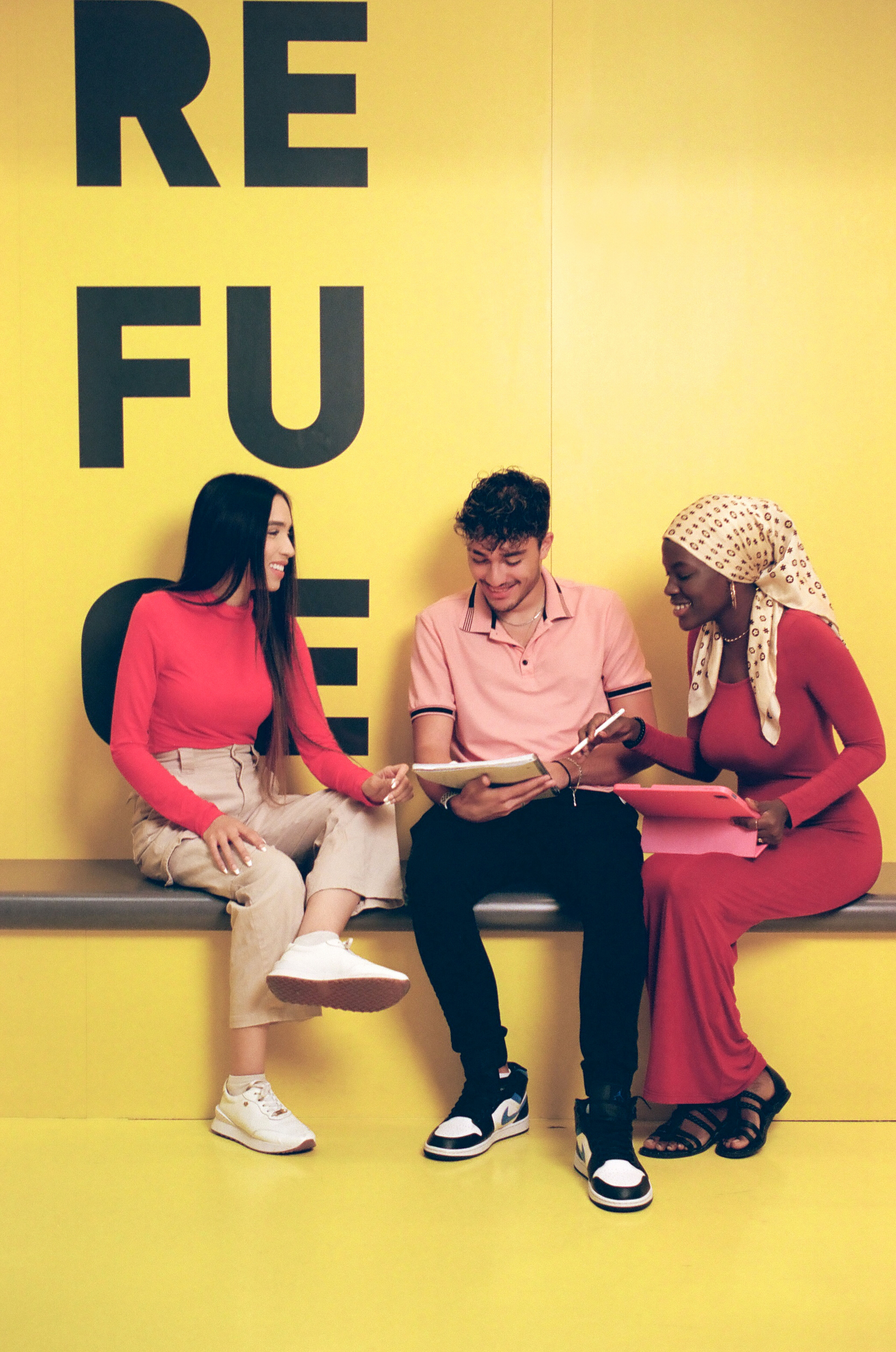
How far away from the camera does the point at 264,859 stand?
7.64 feet

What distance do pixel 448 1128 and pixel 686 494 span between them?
6.23ft

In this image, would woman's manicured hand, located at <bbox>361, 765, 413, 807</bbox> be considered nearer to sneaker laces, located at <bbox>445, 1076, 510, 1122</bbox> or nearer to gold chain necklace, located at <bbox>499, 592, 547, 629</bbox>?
gold chain necklace, located at <bbox>499, 592, 547, 629</bbox>

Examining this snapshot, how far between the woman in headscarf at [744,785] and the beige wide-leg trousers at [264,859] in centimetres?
64

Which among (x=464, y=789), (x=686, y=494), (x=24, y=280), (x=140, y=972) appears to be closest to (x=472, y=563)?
(x=464, y=789)

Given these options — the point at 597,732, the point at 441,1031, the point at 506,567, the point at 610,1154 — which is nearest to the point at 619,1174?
the point at 610,1154

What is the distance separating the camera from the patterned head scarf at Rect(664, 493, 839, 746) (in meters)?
2.41

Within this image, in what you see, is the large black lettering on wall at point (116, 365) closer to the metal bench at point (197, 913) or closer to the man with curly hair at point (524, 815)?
the man with curly hair at point (524, 815)

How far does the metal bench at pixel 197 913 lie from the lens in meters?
2.37

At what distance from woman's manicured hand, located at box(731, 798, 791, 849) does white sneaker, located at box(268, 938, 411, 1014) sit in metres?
0.86

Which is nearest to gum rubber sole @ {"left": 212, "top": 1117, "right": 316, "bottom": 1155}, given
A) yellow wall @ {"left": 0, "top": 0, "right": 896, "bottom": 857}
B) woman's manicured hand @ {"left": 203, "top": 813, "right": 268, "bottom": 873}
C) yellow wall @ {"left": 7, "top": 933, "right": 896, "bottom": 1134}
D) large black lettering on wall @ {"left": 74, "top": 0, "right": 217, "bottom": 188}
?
yellow wall @ {"left": 7, "top": 933, "right": 896, "bottom": 1134}

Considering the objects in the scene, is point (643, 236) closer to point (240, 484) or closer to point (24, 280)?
point (240, 484)

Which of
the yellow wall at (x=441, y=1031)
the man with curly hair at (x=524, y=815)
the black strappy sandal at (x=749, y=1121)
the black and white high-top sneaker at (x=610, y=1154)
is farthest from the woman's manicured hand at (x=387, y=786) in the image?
the black strappy sandal at (x=749, y=1121)

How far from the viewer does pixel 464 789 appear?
2.41 m

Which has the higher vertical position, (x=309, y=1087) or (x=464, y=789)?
(x=464, y=789)
